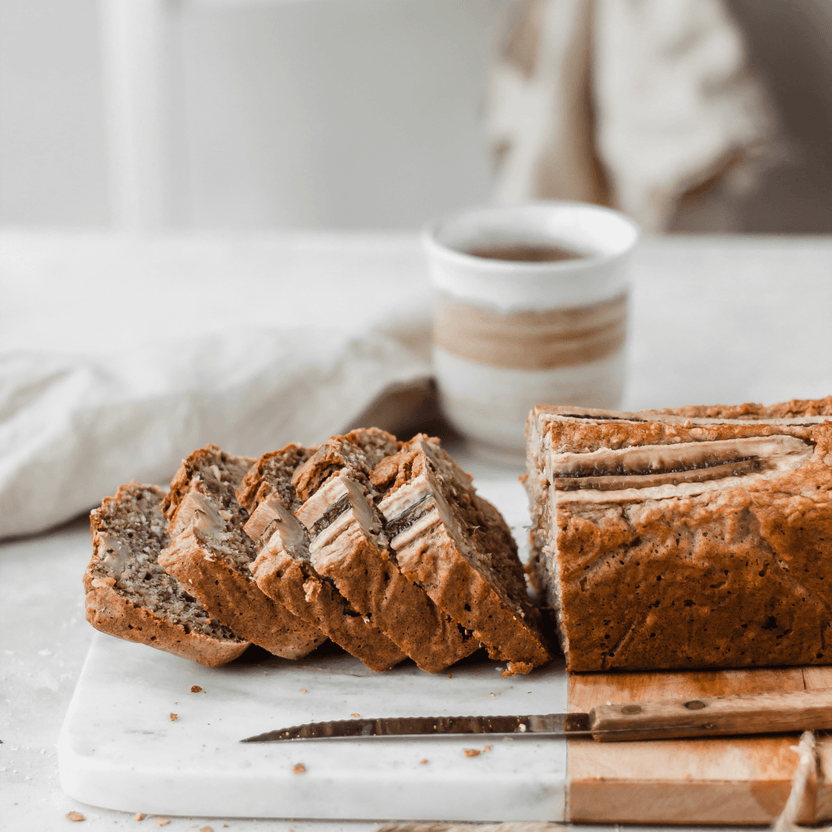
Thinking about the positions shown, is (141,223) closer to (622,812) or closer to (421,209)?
(421,209)

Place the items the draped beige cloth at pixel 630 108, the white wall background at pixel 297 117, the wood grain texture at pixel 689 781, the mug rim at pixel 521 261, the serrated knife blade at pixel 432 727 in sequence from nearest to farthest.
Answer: the wood grain texture at pixel 689 781
the serrated knife blade at pixel 432 727
the mug rim at pixel 521 261
the draped beige cloth at pixel 630 108
the white wall background at pixel 297 117

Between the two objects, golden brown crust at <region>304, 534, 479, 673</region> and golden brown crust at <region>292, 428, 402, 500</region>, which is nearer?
golden brown crust at <region>304, 534, 479, 673</region>

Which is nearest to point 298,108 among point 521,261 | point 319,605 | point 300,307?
point 300,307

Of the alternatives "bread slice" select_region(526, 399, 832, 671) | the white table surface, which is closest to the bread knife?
"bread slice" select_region(526, 399, 832, 671)

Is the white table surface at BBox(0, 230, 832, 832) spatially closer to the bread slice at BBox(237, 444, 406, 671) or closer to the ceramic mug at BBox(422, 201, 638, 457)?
the ceramic mug at BBox(422, 201, 638, 457)

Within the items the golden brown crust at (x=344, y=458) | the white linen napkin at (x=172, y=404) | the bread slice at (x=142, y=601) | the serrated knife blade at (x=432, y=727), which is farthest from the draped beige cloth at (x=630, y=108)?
the serrated knife blade at (x=432, y=727)

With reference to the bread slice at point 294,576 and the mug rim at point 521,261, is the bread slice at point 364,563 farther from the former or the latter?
the mug rim at point 521,261
